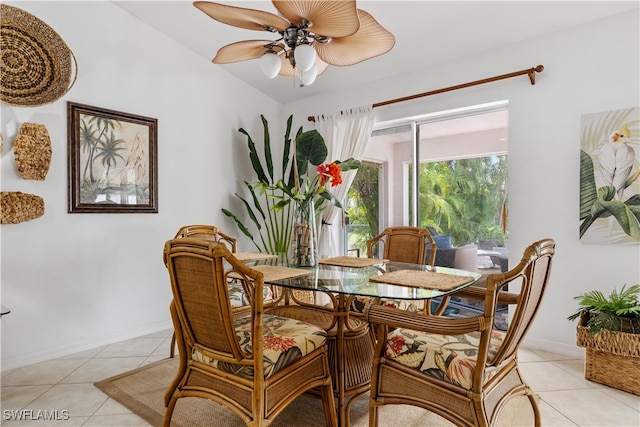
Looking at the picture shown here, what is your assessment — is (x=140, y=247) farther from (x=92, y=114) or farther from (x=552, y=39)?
(x=552, y=39)

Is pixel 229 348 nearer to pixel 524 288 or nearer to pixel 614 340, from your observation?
pixel 524 288

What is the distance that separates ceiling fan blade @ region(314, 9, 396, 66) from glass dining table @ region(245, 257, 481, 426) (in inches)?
48.6

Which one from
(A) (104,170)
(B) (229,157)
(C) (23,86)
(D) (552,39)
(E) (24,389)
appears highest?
(D) (552,39)

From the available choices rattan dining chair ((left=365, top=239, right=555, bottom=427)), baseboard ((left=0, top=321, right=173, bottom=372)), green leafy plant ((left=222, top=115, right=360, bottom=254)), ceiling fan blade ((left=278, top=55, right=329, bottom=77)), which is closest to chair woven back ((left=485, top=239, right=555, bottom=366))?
rattan dining chair ((left=365, top=239, right=555, bottom=427))

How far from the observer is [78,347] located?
9.57 ft

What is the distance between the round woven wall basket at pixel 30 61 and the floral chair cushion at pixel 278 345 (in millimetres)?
2290

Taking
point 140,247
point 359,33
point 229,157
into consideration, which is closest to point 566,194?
point 359,33

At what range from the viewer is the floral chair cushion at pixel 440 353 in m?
1.38

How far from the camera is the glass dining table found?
161 cm

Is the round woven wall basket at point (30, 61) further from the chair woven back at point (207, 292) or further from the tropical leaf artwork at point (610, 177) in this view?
the tropical leaf artwork at point (610, 177)

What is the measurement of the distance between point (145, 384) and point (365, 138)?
287cm

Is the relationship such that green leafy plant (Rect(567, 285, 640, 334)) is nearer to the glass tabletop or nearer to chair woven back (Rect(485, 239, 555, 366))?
the glass tabletop

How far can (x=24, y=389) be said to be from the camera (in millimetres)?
2303

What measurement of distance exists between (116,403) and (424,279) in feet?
6.15
